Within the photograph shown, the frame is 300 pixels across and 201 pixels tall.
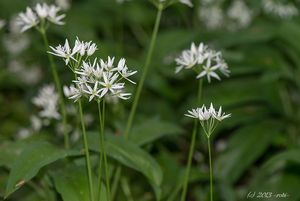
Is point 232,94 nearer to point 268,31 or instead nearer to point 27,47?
point 268,31

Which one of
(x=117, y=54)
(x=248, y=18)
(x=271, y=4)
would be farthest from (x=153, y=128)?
(x=248, y=18)

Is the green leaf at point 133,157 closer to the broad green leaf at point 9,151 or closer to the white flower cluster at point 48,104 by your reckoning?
the broad green leaf at point 9,151

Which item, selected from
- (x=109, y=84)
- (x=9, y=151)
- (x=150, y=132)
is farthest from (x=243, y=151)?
(x=109, y=84)

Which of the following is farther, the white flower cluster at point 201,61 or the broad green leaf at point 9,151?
the broad green leaf at point 9,151

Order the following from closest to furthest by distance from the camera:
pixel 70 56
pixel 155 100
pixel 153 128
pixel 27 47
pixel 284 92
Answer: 1. pixel 70 56
2. pixel 153 128
3. pixel 284 92
4. pixel 155 100
5. pixel 27 47

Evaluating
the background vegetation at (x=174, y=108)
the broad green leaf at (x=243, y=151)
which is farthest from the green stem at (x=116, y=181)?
the broad green leaf at (x=243, y=151)

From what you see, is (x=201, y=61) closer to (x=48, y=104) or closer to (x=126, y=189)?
(x=126, y=189)
